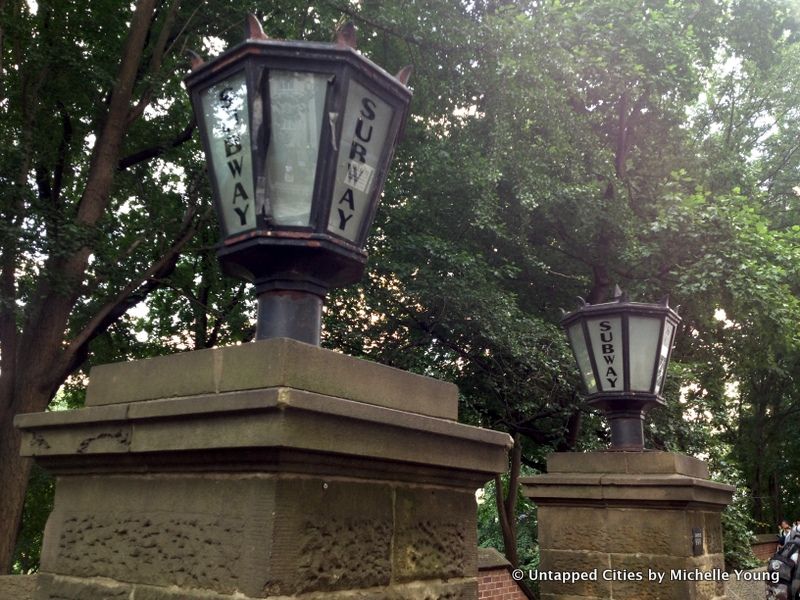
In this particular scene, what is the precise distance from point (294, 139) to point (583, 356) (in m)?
3.66

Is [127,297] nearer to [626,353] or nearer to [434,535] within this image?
[626,353]

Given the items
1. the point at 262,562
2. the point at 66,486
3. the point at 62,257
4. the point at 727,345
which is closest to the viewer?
the point at 262,562

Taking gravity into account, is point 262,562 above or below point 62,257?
below

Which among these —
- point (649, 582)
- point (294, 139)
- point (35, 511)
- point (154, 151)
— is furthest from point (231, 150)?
point (35, 511)

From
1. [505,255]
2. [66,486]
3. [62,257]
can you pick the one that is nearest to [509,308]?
[505,255]

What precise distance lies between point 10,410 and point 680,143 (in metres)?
12.1

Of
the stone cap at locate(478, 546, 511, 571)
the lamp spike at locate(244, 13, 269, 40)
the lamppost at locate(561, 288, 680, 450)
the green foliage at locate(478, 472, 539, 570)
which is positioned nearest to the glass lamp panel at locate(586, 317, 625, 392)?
the lamppost at locate(561, 288, 680, 450)

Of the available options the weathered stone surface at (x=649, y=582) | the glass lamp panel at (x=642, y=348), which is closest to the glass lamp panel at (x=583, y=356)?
the glass lamp panel at (x=642, y=348)

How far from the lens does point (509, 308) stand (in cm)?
1088

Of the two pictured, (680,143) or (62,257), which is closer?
(62,257)

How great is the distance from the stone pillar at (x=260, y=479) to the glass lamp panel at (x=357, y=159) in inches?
19.2

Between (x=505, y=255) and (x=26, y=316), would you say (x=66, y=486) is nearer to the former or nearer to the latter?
(x=26, y=316)

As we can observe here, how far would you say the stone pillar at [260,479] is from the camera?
1.95 m

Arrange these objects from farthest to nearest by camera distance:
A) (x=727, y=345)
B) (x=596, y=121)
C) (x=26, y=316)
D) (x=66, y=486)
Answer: (x=727, y=345), (x=596, y=121), (x=26, y=316), (x=66, y=486)
